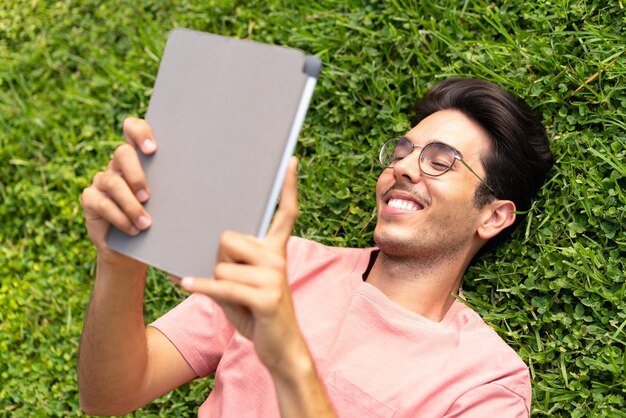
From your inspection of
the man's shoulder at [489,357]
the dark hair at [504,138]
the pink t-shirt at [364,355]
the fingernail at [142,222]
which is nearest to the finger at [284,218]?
the fingernail at [142,222]

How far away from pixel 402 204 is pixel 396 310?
0.44m

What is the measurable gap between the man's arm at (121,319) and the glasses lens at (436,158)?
125cm

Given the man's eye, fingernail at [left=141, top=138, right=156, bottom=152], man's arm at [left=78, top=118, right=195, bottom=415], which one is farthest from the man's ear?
fingernail at [left=141, top=138, right=156, bottom=152]

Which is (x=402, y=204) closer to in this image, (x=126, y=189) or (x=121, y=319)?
(x=121, y=319)

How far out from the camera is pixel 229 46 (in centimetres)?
204

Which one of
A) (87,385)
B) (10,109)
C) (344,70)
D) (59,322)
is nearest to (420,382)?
(87,385)

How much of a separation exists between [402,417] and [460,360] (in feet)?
1.00

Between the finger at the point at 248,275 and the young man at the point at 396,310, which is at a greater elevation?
the finger at the point at 248,275

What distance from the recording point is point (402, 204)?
308cm

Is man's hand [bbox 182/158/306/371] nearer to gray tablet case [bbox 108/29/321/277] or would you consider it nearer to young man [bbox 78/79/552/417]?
gray tablet case [bbox 108/29/321/277]

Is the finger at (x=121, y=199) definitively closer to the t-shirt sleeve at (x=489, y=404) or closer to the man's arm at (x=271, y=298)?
→ the man's arm at (x=271, y=298)

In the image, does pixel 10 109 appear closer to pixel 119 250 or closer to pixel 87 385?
pixel 87 385

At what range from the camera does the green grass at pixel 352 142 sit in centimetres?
319

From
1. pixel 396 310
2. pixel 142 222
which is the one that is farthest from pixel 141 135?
pixel 396 310
